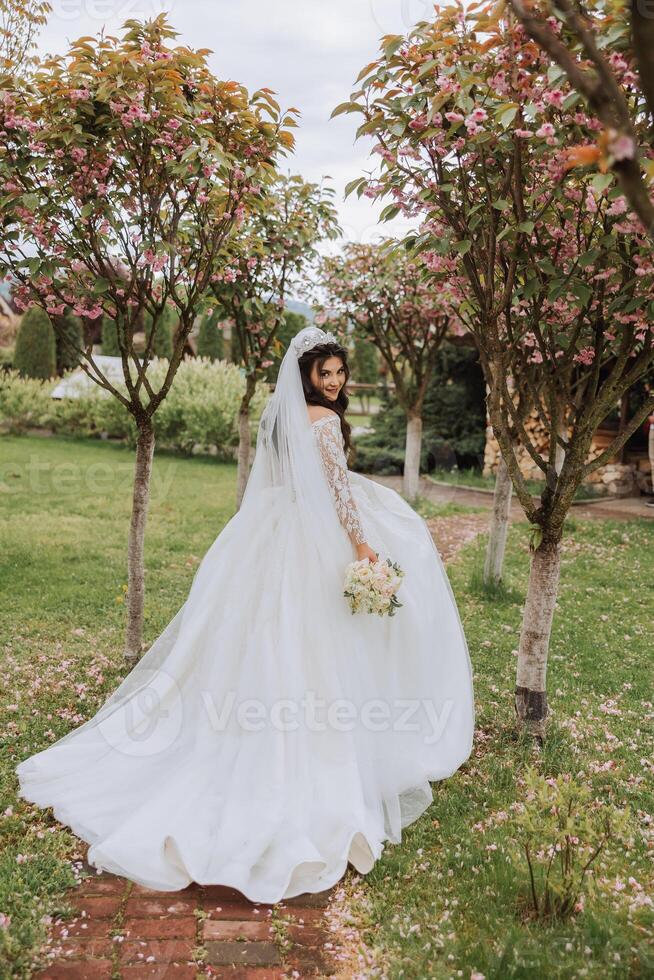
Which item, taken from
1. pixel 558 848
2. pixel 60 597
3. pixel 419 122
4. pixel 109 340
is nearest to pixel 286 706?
pixel 558 848

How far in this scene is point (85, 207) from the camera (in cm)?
434

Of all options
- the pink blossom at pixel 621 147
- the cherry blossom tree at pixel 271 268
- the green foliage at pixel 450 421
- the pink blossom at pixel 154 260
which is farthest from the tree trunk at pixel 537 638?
the green foliage at pixel 450 421

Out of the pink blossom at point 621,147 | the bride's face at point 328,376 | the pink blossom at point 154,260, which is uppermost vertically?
the pink blossom at point 154,260

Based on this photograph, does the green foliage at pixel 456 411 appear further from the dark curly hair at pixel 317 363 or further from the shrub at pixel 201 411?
the dark curly hair at pixel 317 363

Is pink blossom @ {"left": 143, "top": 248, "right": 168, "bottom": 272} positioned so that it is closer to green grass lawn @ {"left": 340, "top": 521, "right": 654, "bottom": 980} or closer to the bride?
the bride

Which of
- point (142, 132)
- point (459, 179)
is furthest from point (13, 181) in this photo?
point (459, 179)

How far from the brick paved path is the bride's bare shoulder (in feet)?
7.48

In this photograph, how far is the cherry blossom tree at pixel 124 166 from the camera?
4.23m

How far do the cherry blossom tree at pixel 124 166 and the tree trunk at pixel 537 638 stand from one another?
2.73 metres

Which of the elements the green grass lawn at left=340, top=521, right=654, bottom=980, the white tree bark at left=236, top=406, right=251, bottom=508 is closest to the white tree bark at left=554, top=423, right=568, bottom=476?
the green grass lawn at left=340, top=521, right=654, bottom=980

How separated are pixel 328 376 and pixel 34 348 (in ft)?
66.6

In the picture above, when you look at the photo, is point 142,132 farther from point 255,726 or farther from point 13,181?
point 255,726

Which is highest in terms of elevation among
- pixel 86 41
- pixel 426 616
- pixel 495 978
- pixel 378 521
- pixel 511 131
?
pixel 86 41

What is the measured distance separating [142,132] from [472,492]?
37.4ft
